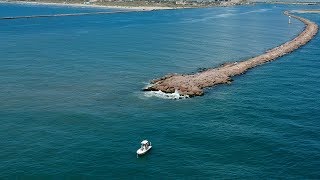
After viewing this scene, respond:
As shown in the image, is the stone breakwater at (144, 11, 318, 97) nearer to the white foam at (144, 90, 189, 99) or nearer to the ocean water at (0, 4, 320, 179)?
the white foam at (144, 90, 189, 99)

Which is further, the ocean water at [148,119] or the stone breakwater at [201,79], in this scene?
the stone breakwater at [201,79]

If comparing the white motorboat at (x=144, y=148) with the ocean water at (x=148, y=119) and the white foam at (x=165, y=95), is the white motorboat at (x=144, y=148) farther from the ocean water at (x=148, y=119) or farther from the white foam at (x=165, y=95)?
the white foam at (x=165, y=95)

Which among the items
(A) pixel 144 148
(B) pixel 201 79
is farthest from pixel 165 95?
(A) pixel 144 148

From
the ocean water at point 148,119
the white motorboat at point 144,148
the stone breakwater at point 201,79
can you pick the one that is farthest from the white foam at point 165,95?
the white motorboat at point 144,148

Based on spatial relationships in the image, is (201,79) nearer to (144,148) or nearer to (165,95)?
(165,95)

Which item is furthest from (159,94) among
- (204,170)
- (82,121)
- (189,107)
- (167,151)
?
(204,170)
